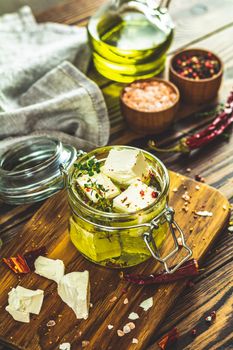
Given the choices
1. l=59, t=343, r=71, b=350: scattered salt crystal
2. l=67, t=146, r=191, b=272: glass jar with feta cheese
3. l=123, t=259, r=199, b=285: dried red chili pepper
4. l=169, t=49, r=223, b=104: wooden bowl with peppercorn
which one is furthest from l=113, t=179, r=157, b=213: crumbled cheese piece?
l=169, t=49, r=223, b=104: wooden bowl with peppercorn

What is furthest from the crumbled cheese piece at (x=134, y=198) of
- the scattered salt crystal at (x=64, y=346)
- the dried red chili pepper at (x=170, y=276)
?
the scattered salt crystal at (x=64, y=346)

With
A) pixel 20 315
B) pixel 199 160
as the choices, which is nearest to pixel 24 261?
pixel 20 315

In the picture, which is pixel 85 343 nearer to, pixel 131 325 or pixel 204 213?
pixel 131 325

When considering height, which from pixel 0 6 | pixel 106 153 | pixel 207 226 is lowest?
pixel 0 6

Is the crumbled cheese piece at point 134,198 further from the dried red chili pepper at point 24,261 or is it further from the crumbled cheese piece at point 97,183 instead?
the dried red chili pepper at point 24,261

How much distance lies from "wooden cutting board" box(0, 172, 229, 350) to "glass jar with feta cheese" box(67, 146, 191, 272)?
0.04 meters

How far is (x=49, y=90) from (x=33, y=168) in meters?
0.33

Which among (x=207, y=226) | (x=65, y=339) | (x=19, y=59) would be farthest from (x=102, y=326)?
(x=19, y=59)

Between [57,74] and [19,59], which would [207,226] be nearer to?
[57,74]

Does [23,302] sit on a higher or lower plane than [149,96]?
lower

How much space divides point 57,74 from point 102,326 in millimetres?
737

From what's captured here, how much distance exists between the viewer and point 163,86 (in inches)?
57.1

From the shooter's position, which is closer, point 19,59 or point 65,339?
point 65,339

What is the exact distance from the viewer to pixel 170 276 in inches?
42.1
